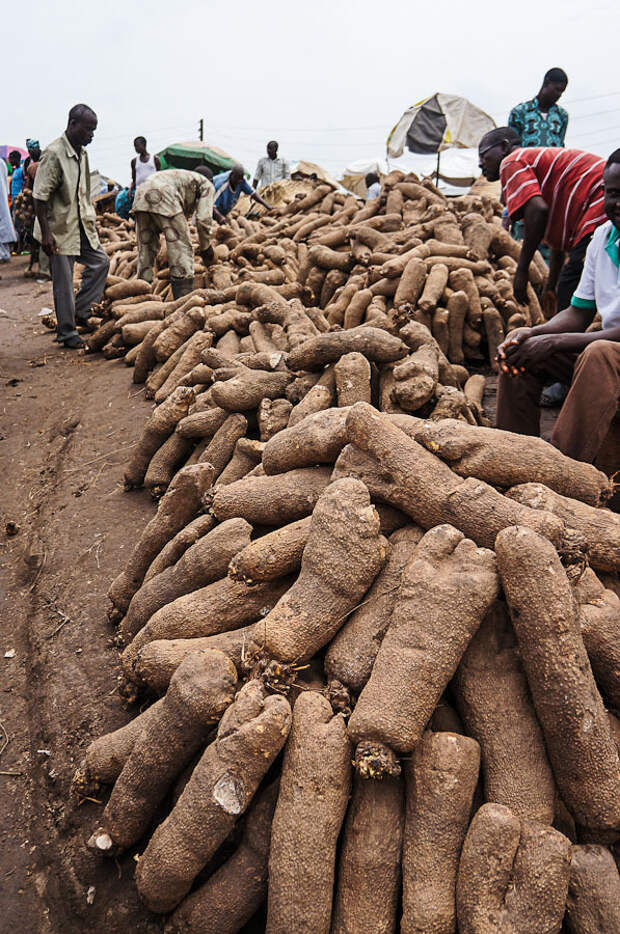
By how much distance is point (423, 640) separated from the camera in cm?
203

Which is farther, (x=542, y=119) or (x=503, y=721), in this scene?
(x=542, y=119)

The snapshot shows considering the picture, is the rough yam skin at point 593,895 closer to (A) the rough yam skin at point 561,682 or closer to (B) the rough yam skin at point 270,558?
(A) the rough yam skin at point 561,682

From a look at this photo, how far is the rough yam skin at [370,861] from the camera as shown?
176 cm

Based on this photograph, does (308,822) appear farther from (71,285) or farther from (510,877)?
(71,285)

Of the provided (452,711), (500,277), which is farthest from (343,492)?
(500,277)

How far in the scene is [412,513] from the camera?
2.58 meters

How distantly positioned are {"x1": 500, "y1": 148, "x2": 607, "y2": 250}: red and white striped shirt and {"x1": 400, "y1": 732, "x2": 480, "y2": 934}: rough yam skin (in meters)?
4.82

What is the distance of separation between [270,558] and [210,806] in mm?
→ 921

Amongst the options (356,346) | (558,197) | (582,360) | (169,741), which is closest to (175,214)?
(558,197)

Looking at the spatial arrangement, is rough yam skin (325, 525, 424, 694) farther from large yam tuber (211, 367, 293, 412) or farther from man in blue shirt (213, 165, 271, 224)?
man in blue shirt (213, 165, 271, 224)

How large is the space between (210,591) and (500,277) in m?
6.47

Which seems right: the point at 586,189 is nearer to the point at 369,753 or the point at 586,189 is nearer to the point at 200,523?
the point at 200,523

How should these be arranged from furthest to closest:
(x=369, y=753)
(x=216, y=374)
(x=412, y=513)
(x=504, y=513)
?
(x=216, y=374)
(x=412, y=513)
(x=504, y=513)
(x=369, y=753)

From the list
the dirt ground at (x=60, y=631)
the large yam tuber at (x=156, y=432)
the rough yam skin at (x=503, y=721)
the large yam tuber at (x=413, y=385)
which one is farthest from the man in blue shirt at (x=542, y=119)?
the rough yam skin at (x=503, y=721)
